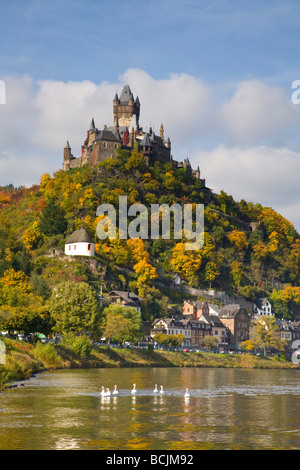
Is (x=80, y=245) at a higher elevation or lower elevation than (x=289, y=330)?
higher

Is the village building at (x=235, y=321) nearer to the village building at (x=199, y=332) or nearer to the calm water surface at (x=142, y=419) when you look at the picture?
the village building at (x=199, y=332)

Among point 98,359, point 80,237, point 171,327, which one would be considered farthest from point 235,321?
point 98,359

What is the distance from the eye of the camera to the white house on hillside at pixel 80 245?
14738 cm

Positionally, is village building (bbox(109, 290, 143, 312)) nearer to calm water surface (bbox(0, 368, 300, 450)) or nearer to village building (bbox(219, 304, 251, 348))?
village building (bbox(219, 304, 251, 348))

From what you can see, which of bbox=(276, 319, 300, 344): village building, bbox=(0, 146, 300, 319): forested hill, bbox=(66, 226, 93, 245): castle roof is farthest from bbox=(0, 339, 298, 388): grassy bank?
bbox=(66, 226, 93, 245): castle roof

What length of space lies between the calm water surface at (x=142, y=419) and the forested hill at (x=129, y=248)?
213ft

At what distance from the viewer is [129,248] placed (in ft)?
524

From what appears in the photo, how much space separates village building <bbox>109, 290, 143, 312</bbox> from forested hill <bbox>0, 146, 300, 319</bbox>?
328 cm

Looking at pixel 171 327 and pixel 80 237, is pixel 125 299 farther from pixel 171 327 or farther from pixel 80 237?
pixel 80 237

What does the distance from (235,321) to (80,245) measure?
45.3m

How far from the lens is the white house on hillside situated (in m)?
147

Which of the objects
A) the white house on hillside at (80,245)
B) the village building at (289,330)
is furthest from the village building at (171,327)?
the village building at (289,330)

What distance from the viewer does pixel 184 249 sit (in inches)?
6678

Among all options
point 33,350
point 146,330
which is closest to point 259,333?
point 146,330
